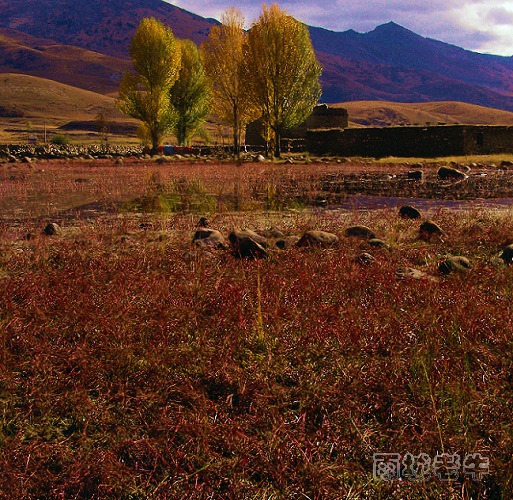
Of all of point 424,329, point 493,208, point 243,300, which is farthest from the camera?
point 493,208

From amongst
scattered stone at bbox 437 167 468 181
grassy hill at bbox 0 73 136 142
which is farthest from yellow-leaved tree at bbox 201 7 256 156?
grassy hill at bbox 0 73 136 142

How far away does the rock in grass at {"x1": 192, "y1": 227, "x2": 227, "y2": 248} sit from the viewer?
6.30 meters

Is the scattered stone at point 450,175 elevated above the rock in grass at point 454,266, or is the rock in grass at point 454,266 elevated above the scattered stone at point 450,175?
the scattered stone at point 450,175

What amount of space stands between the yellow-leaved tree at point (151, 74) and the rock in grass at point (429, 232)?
3404 cm

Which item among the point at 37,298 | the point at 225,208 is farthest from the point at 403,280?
the point at 225,208

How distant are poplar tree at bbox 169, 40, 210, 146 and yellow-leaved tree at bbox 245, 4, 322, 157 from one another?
9.68 m

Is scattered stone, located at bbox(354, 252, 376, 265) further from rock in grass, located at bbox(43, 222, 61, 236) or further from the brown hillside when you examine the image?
the brown hillside

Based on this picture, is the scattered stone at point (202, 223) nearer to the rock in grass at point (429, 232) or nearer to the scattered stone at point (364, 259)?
the scattered stone at point (364, 259)

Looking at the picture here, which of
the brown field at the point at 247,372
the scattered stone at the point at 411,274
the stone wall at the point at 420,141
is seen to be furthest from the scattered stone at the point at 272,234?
the stone wall at the point at 420,141

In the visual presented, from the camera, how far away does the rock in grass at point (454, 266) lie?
503 cm

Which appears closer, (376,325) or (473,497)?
(473,497)

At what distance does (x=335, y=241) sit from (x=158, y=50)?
3522cm

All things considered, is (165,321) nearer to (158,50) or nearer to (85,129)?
(158,50)

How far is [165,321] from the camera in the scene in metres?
3.63
